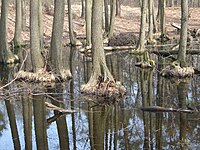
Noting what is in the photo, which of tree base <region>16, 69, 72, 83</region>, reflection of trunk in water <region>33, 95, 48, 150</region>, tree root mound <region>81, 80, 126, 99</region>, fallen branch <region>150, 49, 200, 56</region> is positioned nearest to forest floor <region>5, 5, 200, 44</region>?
fallen branch <region>150, 49, 200, 56</region>

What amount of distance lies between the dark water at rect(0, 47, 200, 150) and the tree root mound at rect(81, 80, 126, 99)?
34cm

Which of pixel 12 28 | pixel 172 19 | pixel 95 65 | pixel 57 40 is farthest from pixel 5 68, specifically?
pixel 172 19

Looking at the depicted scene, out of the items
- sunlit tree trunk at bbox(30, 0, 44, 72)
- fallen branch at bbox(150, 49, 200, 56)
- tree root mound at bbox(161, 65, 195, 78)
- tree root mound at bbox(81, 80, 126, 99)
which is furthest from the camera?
fallen branch at bbox(150, 49, 200, 56)

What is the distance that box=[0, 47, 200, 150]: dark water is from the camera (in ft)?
24.4

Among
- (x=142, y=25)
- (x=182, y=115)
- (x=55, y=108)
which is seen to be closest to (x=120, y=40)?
(x=142, y=25)

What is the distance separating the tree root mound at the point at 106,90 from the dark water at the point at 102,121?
345 mm

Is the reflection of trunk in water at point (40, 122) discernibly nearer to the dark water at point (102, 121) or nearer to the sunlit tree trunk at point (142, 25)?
the dark water at point (102, 121)

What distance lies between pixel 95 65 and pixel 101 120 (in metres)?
3.22

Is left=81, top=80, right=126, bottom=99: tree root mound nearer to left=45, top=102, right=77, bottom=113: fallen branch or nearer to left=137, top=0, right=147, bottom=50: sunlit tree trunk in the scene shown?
left=45, top=102, right=77, bottom=113: fallen branch

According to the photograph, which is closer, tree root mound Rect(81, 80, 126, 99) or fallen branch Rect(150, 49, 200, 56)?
tree root mound Rect(81, 80, 126, 99)

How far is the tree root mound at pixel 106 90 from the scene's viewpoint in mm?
11375

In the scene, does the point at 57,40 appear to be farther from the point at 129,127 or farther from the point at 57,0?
the point at 129,127

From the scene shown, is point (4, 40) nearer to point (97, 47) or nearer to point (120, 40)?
point (97, 47)

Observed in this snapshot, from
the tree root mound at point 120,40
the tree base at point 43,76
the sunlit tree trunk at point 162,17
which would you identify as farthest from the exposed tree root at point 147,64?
the sunlit tree trunk at point 162,17
